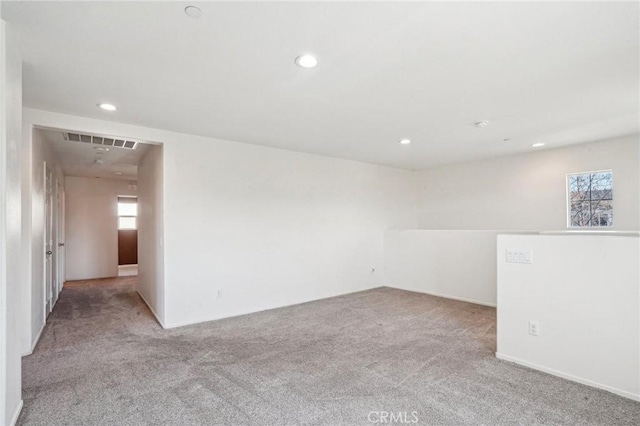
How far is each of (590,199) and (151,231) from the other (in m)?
7.08

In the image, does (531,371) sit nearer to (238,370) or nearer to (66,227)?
(238,370)

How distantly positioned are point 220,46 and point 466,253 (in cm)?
510

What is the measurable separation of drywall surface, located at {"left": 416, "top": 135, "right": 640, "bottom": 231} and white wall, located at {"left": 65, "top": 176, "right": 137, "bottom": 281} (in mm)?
7863

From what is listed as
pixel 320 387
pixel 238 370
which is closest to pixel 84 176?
pixel 238 370

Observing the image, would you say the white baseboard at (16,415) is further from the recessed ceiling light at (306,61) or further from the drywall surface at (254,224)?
the recessed ceiling light at (306,61)

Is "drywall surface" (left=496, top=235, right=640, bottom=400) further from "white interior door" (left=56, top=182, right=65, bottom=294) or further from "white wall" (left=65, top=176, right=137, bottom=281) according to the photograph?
"white wall" (left=65, top=176, right=137, bottom=281)

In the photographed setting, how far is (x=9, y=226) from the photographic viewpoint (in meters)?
2.08

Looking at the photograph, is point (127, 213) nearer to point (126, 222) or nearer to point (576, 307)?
point (126, 222)

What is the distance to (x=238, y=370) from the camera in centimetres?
295

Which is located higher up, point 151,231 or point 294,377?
point 151,231

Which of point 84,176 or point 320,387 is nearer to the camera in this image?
point 320,387

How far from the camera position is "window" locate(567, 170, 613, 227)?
5059 millimetres

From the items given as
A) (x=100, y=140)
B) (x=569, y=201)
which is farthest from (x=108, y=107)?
(x=569, y=201)

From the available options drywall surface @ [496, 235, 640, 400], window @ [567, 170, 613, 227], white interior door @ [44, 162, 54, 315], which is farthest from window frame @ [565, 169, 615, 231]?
white interior door @ [44, 162, 54, 315]
